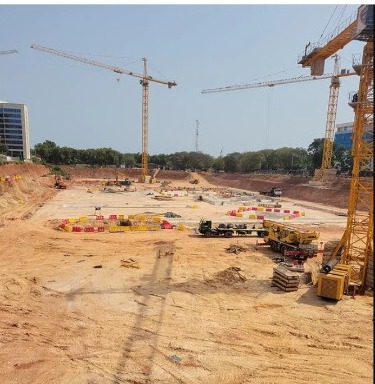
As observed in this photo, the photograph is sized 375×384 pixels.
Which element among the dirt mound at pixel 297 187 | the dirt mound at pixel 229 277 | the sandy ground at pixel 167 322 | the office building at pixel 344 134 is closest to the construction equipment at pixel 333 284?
the sandy ground at pixel 167 322

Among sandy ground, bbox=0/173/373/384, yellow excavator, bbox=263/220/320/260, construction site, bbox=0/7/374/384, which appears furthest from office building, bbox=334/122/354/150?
sandy ground, bbox=0/173/373/384

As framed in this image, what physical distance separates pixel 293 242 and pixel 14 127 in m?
142

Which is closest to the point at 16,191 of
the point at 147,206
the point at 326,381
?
the point at 147,206

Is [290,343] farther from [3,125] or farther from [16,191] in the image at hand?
[3,125]

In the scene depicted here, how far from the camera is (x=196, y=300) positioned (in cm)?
1412

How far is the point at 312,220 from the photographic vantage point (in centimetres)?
3694

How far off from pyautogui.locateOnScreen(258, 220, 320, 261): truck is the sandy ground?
115 cm

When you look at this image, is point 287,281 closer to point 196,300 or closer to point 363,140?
point 196,300

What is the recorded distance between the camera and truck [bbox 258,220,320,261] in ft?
67.6

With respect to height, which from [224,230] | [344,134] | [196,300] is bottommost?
[196,300]

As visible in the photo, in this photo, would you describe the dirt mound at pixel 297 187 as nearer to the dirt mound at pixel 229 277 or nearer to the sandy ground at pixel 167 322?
the sandy ground at pixel 167 322

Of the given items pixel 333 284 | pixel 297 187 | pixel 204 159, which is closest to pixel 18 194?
pixel 333 284

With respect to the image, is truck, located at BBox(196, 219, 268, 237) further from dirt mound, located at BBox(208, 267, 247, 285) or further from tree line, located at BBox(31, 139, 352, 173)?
tree line, located at BBox(31, 139, 352, 173)

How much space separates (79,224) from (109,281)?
15574mm
